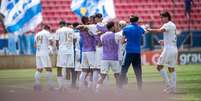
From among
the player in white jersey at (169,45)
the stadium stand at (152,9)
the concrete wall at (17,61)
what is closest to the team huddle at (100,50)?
the player in white jersey at (169,45)

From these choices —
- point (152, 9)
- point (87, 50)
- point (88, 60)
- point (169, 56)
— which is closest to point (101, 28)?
point (87, 50)

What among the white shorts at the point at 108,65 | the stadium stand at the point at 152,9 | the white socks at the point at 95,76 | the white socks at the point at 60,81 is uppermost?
the stadium stand at the point at 152,9

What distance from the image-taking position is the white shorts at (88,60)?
773 inches

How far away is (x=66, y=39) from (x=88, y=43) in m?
1.20

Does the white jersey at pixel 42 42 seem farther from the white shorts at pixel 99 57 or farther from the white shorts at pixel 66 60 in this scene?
the white shorts at pixel 99 57

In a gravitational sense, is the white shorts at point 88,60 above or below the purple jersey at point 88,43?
below

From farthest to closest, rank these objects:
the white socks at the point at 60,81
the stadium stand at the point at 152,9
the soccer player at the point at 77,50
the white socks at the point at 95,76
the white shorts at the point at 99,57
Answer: the stadium stand at the point at 152,9, the soccer player at the point at 77,50, the white socks at the point at 60,81, the white shorts at the point at 99,57, the white socks at the point at 95,76

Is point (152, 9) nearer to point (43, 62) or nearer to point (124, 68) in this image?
point (43, 62)

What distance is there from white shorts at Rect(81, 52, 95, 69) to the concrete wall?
1606 centimetres

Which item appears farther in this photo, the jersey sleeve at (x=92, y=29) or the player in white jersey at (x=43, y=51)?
the player in white jersey at (x=43, y=51)

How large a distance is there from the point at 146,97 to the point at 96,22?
3.91m

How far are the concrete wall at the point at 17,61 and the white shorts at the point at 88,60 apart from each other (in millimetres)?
16063

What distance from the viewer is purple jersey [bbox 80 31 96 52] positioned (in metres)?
19.7

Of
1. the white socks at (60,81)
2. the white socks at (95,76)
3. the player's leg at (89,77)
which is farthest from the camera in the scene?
the white socks at (60,81)
